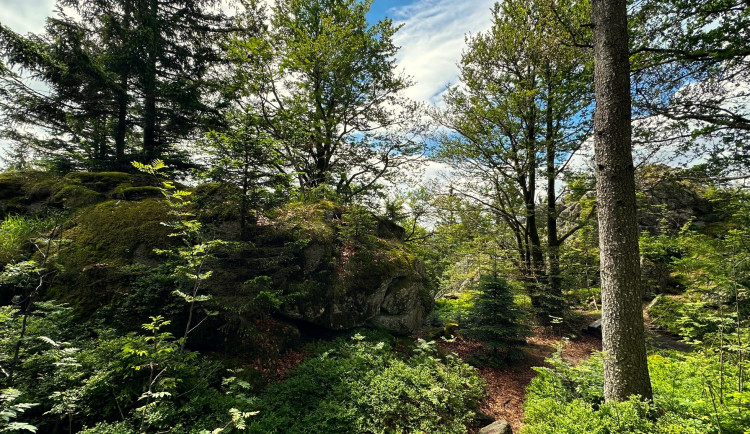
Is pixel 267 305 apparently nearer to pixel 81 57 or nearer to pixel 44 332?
pixel 44 332

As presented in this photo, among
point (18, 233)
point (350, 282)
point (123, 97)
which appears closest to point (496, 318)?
point (350, 282)

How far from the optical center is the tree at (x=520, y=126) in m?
8.82

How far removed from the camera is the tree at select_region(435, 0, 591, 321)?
8.82 m

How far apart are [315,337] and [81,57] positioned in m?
8.99

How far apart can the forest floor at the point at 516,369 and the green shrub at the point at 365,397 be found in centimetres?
53

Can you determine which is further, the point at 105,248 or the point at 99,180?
the point at 99,180

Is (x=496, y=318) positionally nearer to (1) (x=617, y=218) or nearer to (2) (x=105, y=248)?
(1) (x=617, y=218)

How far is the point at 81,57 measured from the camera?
6.54 meters

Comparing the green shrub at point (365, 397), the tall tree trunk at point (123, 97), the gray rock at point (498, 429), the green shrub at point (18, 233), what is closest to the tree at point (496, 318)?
the green shrub at point (365, 397)

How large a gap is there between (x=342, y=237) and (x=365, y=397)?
368cm

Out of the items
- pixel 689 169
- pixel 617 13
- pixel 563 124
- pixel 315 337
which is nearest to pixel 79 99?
pixel 315 337

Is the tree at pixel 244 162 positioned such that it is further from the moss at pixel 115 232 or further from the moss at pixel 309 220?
the moss at pixel 115 232

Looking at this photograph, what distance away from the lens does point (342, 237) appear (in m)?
6.86

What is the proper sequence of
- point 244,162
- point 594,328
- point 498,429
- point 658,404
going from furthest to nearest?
1. point 594,328
2. point 244,162
3. point 498,429
4. point 658,404
